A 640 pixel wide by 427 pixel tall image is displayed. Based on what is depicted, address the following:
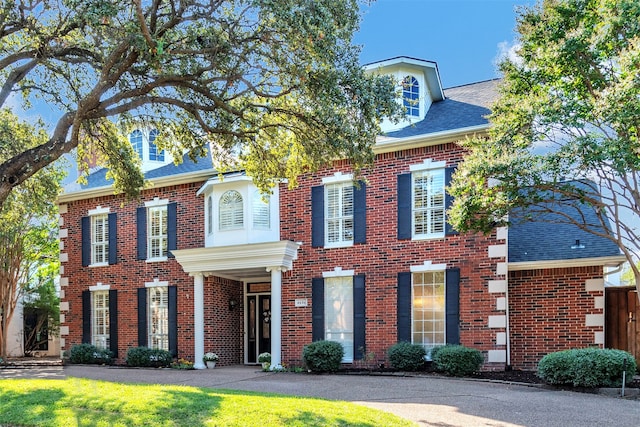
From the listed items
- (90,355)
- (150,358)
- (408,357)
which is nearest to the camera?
(408,357)

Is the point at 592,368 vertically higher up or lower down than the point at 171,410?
lower down

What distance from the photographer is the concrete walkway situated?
7383mm

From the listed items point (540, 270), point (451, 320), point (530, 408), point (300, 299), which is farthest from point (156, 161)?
point (530, 408)

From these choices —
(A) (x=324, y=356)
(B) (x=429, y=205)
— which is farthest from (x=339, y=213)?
(A) (x=324, y=356)

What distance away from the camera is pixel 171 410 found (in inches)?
273

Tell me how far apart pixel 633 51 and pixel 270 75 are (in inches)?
236

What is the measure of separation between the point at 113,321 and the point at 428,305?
32.1ft

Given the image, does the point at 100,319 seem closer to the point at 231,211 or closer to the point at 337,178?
the point at 231,211

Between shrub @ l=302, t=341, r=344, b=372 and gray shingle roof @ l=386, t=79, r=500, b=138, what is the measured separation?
18.0 ft

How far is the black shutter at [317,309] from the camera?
Result: 554 inches

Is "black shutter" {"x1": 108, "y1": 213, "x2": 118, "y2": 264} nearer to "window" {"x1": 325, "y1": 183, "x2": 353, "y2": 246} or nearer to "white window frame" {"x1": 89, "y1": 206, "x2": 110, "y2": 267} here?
"white window frame" {"x1": 89, "y1": 206, "x2": 110, "y2": 267}

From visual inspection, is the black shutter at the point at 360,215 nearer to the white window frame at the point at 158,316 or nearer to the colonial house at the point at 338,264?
the colonial house at the point at 338,264

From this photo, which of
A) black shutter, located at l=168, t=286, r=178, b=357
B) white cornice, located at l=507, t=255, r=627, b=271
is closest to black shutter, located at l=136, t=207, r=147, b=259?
black shutter, located at l=168, t=286, r=178, b=357

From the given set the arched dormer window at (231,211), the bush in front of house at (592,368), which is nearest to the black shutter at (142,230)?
the arched dormer window at (231,211)
